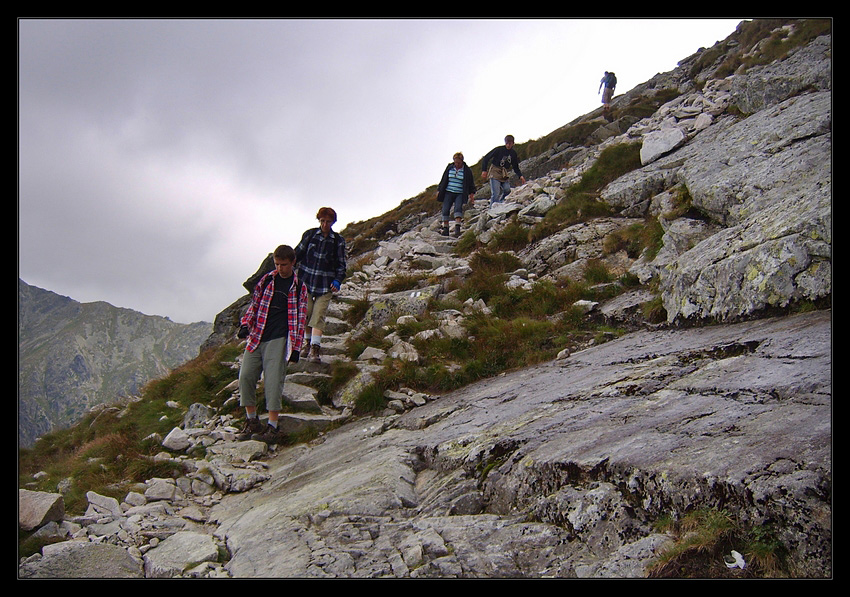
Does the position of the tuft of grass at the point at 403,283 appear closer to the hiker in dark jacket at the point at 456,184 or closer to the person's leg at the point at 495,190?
the hiker in dark jacket at the point at 456,184

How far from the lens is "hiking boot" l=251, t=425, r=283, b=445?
24.5ft

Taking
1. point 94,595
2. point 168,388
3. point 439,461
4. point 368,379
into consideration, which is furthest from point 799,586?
point 168,388

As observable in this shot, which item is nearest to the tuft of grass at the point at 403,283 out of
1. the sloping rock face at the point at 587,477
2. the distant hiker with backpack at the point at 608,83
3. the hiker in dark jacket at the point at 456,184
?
the hiker in dark jacket at the point at 456,184

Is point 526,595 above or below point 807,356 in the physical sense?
below

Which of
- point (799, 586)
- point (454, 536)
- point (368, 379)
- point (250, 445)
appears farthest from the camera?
point (368, 379)

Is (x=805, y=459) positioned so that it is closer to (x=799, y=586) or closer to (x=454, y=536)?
(x=799, y=586)

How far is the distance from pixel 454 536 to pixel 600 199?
1262cm

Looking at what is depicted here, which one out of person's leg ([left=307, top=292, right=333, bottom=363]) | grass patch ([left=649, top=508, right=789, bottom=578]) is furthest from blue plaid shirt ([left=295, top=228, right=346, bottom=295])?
grass patch ([left=649, top=508, right=789, bottom=578])

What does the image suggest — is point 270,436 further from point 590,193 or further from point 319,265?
A: point 590,193

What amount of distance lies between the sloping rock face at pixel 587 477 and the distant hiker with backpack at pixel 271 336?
1877 mm

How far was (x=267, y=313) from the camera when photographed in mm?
7402

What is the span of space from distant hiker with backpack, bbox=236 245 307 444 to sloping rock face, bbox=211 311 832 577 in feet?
6.16

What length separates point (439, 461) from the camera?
15.9ft

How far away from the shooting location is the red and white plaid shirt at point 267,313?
7.39 metres
